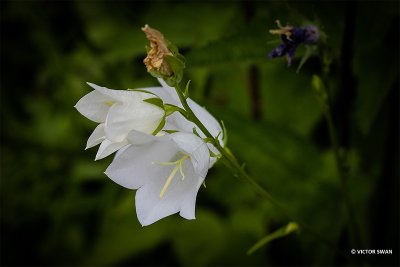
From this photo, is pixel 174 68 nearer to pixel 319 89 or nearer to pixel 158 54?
pixel 158 54

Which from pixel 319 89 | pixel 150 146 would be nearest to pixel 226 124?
pixel 319 89

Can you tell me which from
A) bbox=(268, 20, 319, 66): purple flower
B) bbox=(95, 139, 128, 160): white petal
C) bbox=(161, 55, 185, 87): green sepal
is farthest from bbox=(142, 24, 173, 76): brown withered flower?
bbox=(268, 20, 319, 66): purple flower

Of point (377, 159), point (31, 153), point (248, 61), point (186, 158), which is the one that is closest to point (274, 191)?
point (377, 159)

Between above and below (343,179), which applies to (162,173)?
above

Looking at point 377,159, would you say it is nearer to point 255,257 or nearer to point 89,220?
point 255,257

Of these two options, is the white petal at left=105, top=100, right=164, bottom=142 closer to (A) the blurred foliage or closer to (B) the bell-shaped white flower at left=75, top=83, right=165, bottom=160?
(B) the bell-shaped white flower at left=75, top=83, right=165, bottom=160

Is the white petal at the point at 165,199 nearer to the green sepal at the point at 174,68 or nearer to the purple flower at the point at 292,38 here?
the green sepal at the point at 174,68
